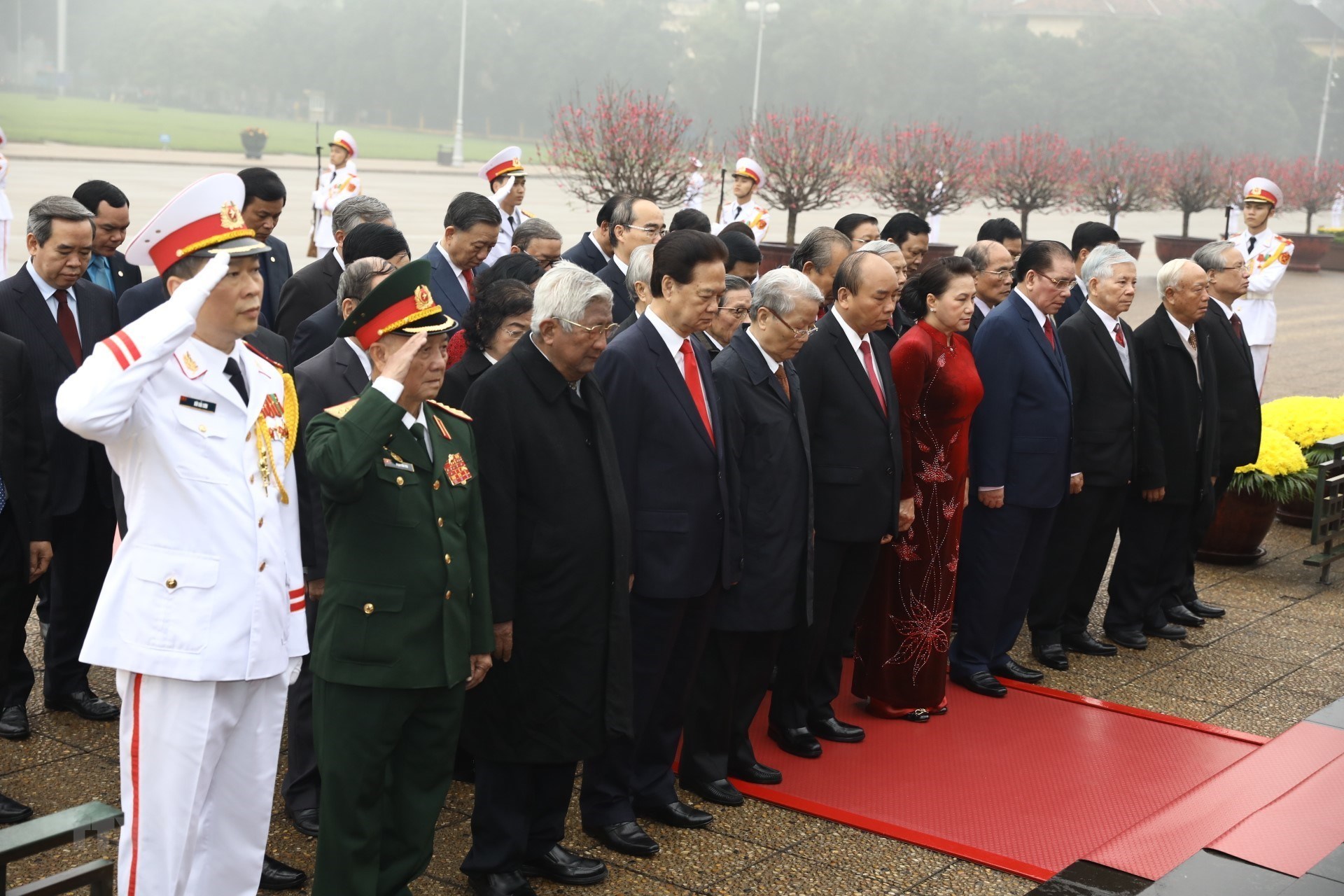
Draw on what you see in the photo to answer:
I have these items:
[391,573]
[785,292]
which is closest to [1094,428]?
[785,292]

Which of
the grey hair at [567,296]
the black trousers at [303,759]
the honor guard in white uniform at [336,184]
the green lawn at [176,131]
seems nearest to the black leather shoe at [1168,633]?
the grey hair at [567,296]

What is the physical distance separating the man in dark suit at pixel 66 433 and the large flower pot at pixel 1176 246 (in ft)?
79.8

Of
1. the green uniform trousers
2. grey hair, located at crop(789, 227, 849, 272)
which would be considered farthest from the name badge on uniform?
grey hair, located at crop(789, 227, 849, 272)

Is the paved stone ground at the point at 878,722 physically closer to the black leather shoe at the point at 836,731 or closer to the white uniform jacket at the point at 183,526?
the white uniform jacket at the point at 183,526

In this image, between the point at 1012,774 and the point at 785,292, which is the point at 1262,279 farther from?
the point at 785,292

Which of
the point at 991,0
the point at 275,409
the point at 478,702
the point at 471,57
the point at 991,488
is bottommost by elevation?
the point at 478,702

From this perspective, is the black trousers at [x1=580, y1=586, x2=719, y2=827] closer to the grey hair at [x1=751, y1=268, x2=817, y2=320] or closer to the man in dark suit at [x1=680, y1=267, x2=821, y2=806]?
the man in dark suit at [x1=680, y1=267, x2=821, y2=806]

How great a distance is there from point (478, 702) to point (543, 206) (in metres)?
31.9

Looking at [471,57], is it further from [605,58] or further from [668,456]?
[668,456]

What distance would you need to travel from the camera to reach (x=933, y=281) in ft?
18.7

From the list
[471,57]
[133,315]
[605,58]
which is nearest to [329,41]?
[471,57]

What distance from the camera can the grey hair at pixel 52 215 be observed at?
17.0 ft

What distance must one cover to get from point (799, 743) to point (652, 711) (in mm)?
1008

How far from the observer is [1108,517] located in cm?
696
